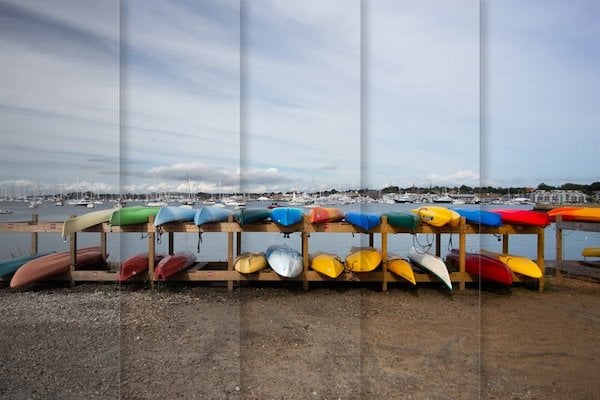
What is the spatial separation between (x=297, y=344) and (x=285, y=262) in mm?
1610

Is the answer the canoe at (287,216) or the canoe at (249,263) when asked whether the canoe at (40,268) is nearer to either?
the canoe at (249,263)

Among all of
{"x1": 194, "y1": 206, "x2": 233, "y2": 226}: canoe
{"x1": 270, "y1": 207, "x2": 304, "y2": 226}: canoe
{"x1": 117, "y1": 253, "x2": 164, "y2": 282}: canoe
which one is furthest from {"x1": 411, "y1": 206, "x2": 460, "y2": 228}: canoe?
{"x1": 117, "y1": 253, "x2": 164, "y2": 282}: canoe

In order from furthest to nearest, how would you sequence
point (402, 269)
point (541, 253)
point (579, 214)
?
1. point (579, 214)
2. point (541, 253)
3. point (402, 269)

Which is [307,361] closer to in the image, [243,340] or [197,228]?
[243,340]

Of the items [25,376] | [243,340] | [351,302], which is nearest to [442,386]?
[243,340]

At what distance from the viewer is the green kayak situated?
14.7ft

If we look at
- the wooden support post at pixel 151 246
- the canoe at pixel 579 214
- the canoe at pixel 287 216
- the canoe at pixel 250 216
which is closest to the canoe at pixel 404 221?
the canoe at pixel 287 216

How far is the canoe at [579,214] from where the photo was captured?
5.01 meters

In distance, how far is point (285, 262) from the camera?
4.57 metres

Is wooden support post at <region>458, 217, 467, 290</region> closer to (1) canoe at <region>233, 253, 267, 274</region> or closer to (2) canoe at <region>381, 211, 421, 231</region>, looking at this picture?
(2) canoe at <region>381, 211, 421, 231</region>

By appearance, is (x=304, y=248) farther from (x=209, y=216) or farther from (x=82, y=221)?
(x=82, y=221)

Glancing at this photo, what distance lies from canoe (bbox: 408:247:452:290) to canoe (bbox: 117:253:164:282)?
3.41 metres

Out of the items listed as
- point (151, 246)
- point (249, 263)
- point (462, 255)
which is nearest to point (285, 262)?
point (249, 263)

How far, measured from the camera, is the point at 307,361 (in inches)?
107
